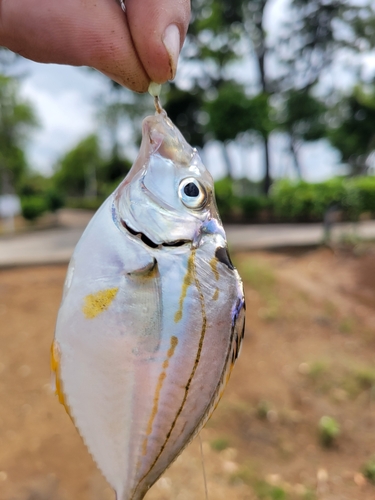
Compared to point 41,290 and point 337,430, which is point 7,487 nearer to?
point 337,430

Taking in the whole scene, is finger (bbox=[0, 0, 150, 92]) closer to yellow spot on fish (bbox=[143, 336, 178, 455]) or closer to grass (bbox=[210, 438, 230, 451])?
yellow spot on fish (bbox=[143, 336, 178, 455])

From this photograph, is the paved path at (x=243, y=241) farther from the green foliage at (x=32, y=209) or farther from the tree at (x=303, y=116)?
the tree at (x=303, y=116)

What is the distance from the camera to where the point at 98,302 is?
3.88ft

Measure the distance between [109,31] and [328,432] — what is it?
3.97m

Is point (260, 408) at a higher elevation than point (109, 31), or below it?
below

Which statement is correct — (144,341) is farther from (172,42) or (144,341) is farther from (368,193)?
(368,193)

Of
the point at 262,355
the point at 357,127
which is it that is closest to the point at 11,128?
the point at 357,127

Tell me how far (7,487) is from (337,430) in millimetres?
3063

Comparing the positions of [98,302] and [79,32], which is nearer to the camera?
[98,302]

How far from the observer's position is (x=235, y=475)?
11.3ft

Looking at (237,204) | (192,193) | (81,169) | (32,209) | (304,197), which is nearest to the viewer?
(192,193)

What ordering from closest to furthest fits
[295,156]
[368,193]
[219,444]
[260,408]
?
1. [219,444]
2. [260,408]
3. [368,193]
4. [295,156]

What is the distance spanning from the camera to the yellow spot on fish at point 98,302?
1.18 meters

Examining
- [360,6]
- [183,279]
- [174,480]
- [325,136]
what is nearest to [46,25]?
[183,279]
